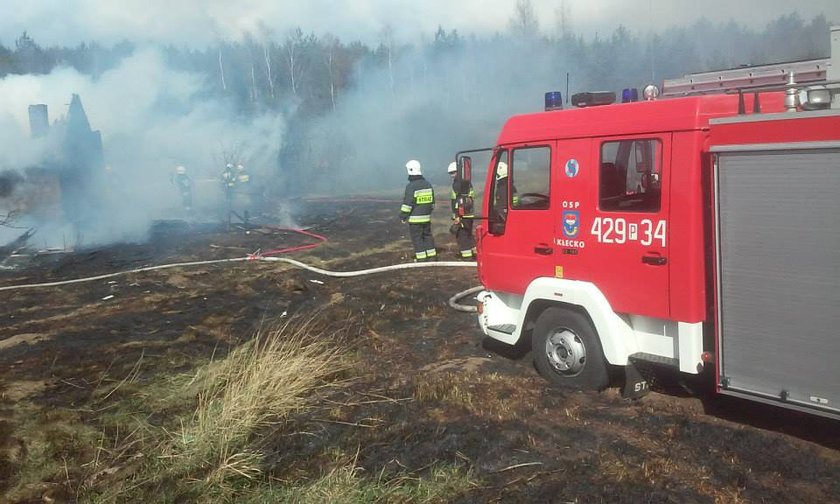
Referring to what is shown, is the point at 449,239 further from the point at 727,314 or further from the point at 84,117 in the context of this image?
the point at 84,117

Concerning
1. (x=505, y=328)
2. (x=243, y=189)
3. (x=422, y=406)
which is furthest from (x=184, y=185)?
(x=422, y=406)

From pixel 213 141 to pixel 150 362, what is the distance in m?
18.8

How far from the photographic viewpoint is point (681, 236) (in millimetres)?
4805

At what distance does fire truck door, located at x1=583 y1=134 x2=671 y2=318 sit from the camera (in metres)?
4.94

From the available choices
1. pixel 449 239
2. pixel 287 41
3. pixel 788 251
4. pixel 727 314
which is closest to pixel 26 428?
pixel 727 314

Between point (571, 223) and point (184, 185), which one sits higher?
point (184, 185)

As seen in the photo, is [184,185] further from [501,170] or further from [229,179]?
[501,170]

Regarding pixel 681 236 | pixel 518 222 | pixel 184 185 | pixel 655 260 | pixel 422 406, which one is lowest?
pixel 422 406

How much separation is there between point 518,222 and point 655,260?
1.42m

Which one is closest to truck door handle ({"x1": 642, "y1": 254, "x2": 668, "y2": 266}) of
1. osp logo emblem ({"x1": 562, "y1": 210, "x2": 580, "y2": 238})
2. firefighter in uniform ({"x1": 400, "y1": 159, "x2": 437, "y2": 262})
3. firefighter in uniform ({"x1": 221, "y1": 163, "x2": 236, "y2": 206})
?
osp logo emblem ({"x1": 562, "y1": 210, "x2": 580, "y2": 238})

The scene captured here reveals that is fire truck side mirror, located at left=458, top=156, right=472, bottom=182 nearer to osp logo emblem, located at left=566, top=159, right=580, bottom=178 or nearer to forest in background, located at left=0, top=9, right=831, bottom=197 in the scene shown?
osp logo emblem, located at left=566, top=159, right=580, bottom=178

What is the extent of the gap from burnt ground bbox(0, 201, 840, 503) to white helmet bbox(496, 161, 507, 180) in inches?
70.6

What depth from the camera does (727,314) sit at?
4555 millimetres

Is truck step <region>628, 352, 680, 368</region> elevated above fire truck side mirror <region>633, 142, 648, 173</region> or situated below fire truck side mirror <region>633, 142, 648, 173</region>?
below
